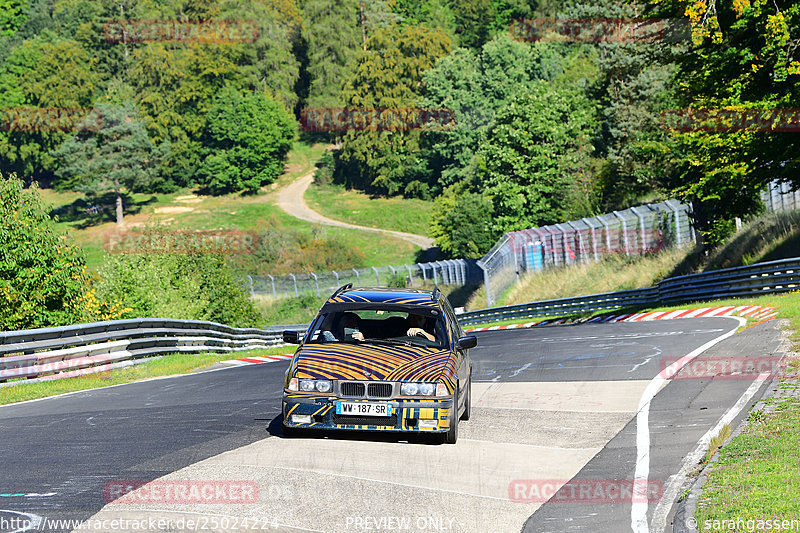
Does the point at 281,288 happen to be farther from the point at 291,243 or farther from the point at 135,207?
the point at 135,207

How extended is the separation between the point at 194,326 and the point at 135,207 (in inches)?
3559

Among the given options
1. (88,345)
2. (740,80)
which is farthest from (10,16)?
(88,345)

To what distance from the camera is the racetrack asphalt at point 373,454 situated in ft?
24.0

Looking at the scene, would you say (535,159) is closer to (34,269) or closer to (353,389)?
(34,269)

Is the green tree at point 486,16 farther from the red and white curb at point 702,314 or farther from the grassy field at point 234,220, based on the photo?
the red and white curb at point 702,314

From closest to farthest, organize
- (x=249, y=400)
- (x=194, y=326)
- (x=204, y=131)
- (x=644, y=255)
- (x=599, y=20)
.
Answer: (x=249, y=400) → (x=194, y=326) → (x=644, y=255) → (x=599, y=20) → (x=204, y=131)

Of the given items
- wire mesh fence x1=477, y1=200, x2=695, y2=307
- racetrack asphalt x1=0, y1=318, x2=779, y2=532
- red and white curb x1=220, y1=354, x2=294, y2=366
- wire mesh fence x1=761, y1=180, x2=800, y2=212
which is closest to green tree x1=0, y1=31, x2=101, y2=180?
wire mesh fence x1=477, y1=200, x2=695, y2=307

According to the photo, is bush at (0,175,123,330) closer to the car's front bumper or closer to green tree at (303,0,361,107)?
the car's front bumper

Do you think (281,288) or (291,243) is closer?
(281,288)

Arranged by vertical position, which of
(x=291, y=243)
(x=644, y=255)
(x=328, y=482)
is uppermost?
(x=328, y=482)

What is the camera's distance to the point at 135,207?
114 m

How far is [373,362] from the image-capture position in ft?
33.3

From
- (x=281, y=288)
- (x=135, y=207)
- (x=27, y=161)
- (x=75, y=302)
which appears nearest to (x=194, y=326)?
(x=75, y=302)

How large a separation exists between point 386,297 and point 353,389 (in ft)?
6.91
